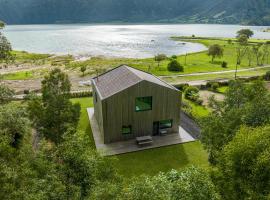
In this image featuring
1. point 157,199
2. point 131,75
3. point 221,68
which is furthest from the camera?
point 221,68

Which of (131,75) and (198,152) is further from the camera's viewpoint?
(131,75)

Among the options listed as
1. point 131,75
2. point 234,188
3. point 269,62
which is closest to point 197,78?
point 131,75

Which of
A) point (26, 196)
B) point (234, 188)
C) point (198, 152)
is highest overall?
point (26, 196)

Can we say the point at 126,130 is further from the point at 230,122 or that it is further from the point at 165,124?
the point at 230,122

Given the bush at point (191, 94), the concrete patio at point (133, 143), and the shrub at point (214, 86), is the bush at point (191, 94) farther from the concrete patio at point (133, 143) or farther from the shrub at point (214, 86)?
the concrete patio at point (133, 143)

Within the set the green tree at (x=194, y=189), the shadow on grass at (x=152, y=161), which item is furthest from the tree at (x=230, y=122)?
the shadow on grass at (x=152, y=161)

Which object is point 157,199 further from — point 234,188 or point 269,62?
point 269,62

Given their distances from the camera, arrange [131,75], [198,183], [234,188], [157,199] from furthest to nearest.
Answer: [131,75] → [234,188] → [198,183] → [157,199]
